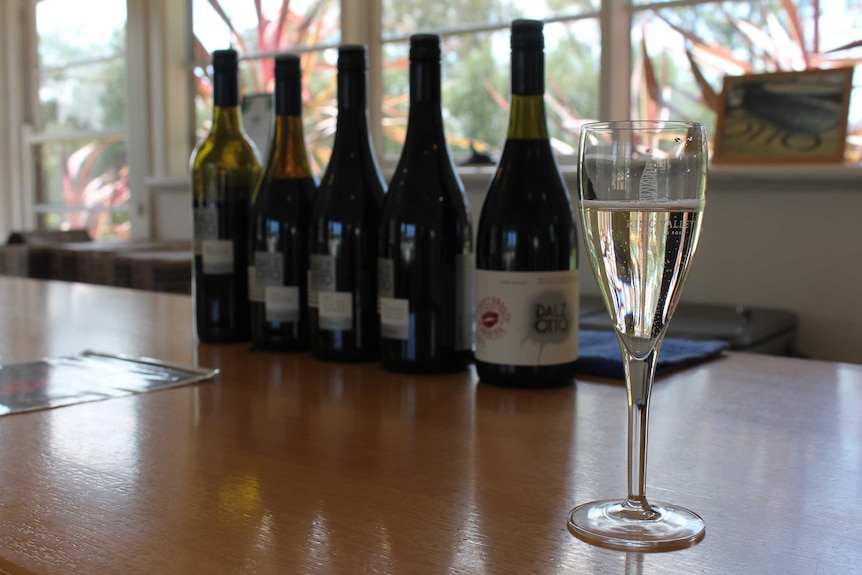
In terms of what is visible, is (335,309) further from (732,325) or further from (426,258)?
(732,325)

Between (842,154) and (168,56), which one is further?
(168,56)

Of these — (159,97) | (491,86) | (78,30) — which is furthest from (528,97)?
(78,30)

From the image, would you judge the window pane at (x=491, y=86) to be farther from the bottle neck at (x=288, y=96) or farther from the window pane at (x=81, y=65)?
the window pane at (x=81, y=65)

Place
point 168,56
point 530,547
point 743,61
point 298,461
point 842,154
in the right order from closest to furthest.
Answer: point 530,547, point 298,461, point 842,154, point 743,61, point 168,56

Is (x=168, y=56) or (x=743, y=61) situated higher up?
(x=168, y=56)

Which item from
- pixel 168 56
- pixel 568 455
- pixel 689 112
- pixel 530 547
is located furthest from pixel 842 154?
pixel 168 56

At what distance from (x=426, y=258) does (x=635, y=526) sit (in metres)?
0.41

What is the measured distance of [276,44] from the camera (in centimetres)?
347

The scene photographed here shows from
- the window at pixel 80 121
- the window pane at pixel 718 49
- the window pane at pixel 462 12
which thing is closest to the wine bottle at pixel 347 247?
the window pane at pixel 718 49

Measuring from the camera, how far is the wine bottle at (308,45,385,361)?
2.79 feet

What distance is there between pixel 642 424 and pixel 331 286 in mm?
474

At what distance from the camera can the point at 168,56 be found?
12.4ft

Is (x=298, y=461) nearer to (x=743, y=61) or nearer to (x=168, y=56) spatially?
(x=743, y=61)

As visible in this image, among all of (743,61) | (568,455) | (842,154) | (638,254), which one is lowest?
(568,455)
